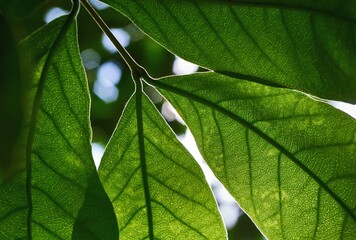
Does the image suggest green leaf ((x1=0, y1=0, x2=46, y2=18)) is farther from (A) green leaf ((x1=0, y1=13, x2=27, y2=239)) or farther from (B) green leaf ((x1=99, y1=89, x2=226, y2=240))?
(B) green leaf ((x1=99, y1=89, x2=226, y2=240))

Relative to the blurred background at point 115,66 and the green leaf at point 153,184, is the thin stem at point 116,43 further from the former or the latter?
the blurred background at point 115,66

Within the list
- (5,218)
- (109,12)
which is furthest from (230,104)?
(109,12)

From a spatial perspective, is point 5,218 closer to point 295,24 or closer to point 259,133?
point 259,133

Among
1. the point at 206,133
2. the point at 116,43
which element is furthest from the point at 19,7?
the point at 206,133

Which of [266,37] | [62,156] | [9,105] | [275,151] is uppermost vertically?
[266,37]

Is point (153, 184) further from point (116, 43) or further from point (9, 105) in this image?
point (9, 105)

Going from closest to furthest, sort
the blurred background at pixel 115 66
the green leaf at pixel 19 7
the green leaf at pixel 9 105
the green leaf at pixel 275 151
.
A: 1. the green leaf at pixel 9 105
2. the green leaf at pixel 19 7
3. the green leaf at pixel 275 151
4. the blurred background at pixel 115 66

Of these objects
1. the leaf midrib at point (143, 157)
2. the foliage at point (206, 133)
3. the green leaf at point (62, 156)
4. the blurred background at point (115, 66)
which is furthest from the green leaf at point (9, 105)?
the blurred background at point (115, 66)
